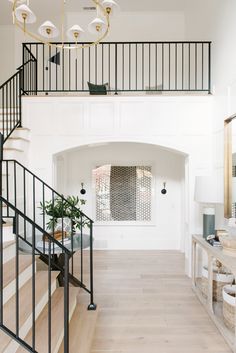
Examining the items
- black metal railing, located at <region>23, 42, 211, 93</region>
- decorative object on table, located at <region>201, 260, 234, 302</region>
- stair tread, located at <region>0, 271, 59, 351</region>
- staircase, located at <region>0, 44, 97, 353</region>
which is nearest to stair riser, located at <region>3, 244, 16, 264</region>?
staircase, located at <region>0, 44, 97, 353</region>

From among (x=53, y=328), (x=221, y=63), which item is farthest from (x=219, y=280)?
(x=221, y=63)

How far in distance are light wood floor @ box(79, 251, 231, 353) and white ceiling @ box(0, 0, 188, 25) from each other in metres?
5.61

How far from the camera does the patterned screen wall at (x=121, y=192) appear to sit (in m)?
6.48

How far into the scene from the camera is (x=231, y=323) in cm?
276

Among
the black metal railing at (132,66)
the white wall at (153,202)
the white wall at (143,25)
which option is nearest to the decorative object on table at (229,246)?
the white wall at (153,202)

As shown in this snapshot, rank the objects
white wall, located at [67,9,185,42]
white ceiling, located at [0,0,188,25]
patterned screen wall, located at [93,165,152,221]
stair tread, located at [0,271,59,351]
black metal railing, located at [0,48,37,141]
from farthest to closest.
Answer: white wall, located at [67,9,185,42] → patterned screen wall, located at [93,165,152,221] → white ceiling, located at [0,0,188,25] → black metal railing, located at [0,48,37,141] → stair tread, located at [0,271,59,351]

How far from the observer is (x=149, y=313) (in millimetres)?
3377

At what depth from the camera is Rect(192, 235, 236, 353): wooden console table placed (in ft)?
8.79

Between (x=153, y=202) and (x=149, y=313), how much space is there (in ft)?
10.7

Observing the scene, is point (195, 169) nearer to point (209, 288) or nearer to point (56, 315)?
point (209, 288)

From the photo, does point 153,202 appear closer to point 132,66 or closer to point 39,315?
point 132,66

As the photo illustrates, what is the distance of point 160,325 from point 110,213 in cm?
353

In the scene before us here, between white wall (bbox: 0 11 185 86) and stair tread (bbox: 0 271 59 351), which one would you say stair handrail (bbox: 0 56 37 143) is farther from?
stair tread (bbox: 0 271 59 351)

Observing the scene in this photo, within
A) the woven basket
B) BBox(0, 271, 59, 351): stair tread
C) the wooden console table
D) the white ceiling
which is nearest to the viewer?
BBox(0, 271, 59, 351): stair tread
